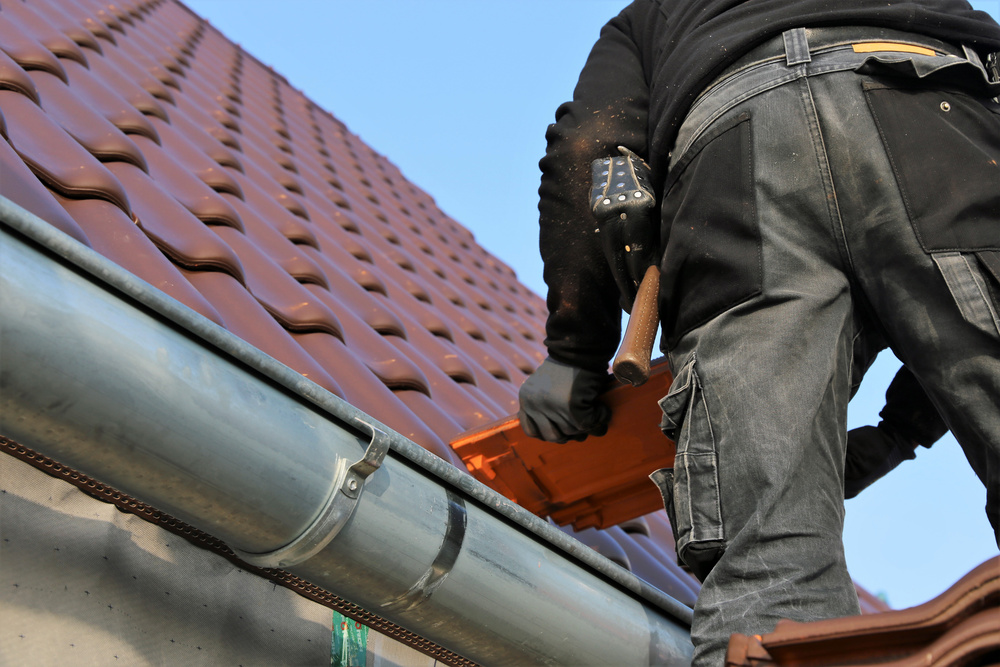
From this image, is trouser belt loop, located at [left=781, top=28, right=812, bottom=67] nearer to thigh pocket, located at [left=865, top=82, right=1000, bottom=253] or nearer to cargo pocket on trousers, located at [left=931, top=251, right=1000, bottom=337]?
thigh pocket, located at [left=865, top=82, right=1000, bottom=253]

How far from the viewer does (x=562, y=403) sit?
6.84ft

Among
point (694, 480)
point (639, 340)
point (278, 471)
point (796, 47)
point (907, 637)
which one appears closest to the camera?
point (907, 637)

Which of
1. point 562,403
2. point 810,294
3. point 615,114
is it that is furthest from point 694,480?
point 615,114

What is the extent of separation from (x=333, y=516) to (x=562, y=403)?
2.48ft

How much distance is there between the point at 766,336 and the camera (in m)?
1.50

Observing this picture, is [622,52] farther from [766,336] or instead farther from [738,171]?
[766,336]

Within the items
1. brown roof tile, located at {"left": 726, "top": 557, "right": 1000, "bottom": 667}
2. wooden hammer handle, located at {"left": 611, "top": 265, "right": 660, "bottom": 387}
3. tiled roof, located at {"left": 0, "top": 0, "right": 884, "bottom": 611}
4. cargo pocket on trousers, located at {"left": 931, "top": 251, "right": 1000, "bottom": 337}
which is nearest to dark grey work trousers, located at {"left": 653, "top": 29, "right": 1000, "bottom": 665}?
cargo pocket on trousers, located at {"left": 931, "top": 251, "right": 1000, "bottom": 337}

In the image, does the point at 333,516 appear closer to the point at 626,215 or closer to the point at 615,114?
the point at 626,215

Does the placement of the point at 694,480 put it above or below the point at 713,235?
below

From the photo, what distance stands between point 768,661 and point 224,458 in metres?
0.73

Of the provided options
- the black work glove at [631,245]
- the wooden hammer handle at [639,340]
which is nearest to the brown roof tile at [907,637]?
the wooden hammer handle at [639,340]

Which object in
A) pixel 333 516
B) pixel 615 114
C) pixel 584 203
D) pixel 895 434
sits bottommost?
pixel 333 516

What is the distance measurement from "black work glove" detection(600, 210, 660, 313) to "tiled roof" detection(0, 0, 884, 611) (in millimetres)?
654

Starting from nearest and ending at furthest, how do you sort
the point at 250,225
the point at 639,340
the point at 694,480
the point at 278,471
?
1. the point at 278,471
2. the point at 694,480
3. the point at 639,340
4. the point at 250,225
